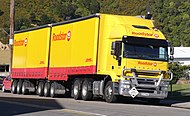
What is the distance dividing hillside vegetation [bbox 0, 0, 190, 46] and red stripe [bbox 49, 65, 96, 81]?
54325mm

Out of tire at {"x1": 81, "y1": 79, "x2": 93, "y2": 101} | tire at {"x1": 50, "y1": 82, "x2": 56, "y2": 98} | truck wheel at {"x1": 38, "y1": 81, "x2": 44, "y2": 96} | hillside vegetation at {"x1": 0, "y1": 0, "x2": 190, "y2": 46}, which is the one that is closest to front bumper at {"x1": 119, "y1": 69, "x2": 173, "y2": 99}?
tire at {"x1": 81, "y1": 79, "x2": 93, "y2": 101}

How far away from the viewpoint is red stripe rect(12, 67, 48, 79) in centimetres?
3331

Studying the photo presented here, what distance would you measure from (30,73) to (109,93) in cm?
1134

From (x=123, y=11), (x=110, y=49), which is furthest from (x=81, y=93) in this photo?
(x=123, y=11)

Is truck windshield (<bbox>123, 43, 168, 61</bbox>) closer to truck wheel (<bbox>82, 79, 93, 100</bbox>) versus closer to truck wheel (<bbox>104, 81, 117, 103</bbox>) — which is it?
truck wheel (<bbox>104, 81, 117, 103</bbox>)

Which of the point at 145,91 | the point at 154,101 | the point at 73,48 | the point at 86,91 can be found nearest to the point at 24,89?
the point at 73,48

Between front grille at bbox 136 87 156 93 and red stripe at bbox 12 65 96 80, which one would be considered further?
red stripe at bbox 12 65 96 80

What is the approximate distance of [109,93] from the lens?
2548cm

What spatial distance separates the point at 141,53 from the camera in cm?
2498

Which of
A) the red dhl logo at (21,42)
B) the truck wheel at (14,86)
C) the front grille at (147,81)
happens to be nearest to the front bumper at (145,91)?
the front grille at (147,81)

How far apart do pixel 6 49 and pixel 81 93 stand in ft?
178

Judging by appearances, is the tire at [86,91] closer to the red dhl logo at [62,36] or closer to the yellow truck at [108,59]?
the yellow truck at [108,59]

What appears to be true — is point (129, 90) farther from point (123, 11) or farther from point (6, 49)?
point (123, 11)

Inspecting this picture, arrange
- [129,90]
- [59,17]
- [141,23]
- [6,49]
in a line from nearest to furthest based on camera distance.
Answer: [129,90] < [141,23] < [6,49] < [59,17]
